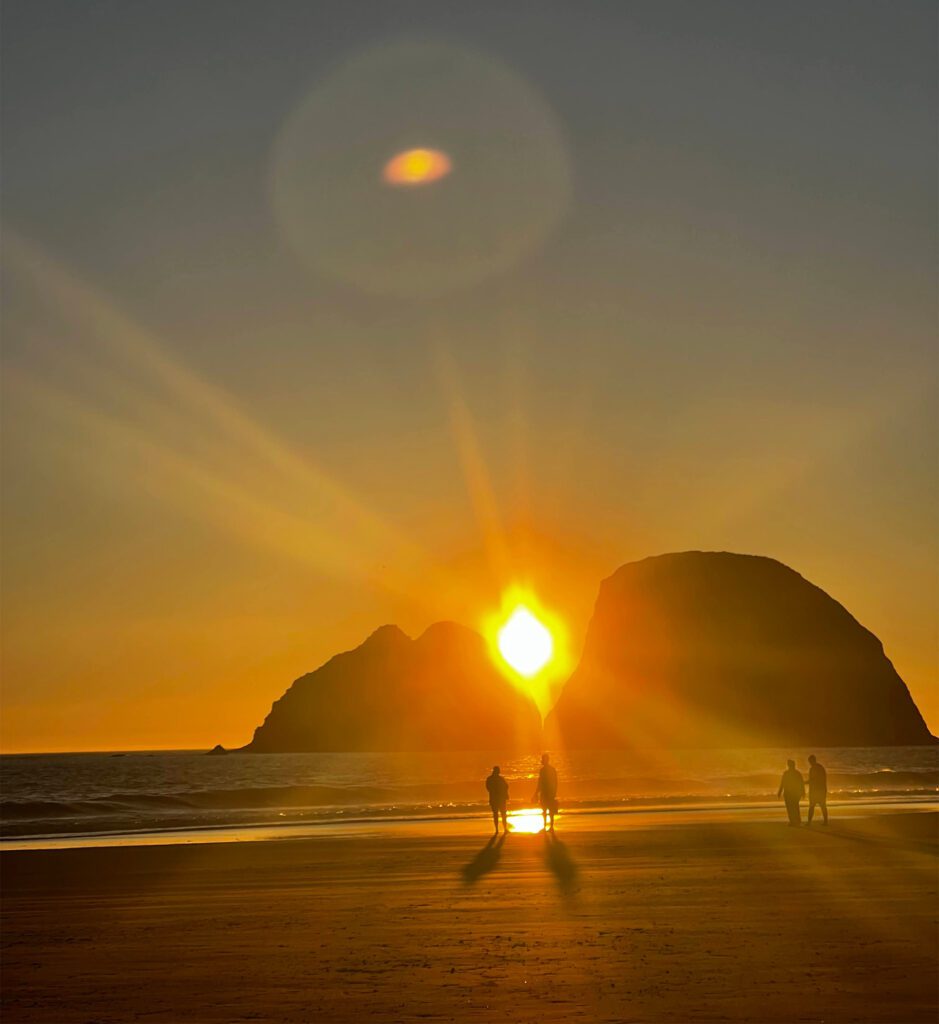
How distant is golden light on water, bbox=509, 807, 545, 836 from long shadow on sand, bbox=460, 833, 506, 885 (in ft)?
14.6

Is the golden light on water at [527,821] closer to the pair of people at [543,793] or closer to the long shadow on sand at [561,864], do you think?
the pair of people at [543,793]

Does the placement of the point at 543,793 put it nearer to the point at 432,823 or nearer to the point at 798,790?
the point at 798,790

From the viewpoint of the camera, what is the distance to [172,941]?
1577cm

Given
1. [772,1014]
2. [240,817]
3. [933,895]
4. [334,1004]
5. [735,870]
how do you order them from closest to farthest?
[772,1014] < [334,1004] < [933,895] < [735,870] < [240,817]

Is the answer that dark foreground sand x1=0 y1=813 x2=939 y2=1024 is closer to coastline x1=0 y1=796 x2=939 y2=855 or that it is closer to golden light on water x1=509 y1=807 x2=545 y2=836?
golden light on water x1=509 y1=807 x2=545 y2=836

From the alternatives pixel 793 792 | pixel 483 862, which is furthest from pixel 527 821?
pixel 483 862

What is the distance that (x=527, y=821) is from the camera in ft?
130

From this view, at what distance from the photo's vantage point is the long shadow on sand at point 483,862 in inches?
856

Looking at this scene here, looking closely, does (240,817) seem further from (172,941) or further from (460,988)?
(460,988)

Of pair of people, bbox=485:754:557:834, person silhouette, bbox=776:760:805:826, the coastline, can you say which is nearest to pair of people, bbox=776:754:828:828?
person silhouette, bbox=776:760:805:826

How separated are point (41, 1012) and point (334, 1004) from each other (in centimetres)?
294

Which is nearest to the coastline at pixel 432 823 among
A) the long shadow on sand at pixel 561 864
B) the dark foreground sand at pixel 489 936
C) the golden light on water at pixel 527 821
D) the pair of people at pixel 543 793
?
the golden light on water at pixel 527 821

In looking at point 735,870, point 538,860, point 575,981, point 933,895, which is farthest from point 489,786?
point 575,981

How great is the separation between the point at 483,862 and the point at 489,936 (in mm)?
9515
